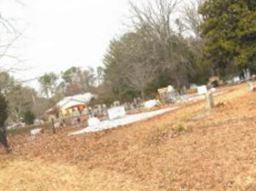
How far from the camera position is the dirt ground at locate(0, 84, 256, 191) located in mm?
10930

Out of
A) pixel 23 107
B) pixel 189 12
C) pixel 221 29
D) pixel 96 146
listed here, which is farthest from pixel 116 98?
pixel 96 146

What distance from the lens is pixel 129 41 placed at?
66938 millimetres

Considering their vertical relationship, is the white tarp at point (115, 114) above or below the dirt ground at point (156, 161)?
above

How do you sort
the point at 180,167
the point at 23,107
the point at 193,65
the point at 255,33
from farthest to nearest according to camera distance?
1. the point at 23,107
2. the point at 193,65
3. the point at 255,33
4. the point at 180,167

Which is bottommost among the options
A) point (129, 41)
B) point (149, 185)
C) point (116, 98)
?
point (149, 185)

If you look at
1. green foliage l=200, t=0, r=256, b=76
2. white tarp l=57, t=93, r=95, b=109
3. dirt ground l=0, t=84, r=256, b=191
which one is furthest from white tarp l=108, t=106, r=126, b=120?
white tarp l=57, t=93, r=95, b=109

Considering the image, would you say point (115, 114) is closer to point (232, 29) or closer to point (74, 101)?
point (232, 29)

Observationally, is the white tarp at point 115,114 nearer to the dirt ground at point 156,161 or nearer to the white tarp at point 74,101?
the dirt ground at point 156,161

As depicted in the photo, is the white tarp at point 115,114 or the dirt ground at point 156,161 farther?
the white tarp at point 115,114

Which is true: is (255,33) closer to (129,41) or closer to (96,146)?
(96,146)

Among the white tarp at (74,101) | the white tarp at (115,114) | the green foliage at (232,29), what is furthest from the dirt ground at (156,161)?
the white tarp at (74,101)

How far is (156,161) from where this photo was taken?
528 inches

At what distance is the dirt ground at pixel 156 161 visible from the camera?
10930mm

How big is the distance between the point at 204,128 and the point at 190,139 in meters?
1.58
